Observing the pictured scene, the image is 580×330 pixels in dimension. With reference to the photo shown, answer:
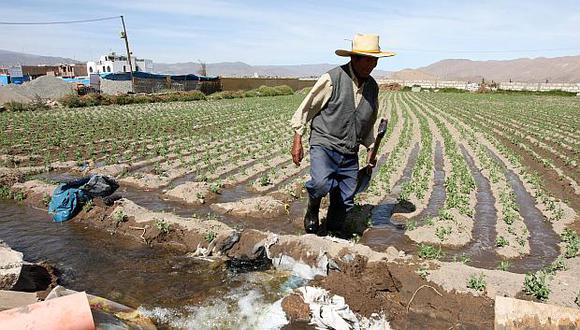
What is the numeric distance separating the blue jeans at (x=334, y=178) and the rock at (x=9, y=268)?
8.38 ft

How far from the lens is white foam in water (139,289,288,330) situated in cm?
316

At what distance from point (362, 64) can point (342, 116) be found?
519 millimetres

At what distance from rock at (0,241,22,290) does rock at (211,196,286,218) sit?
278 cm

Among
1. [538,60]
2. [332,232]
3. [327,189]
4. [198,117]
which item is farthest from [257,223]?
[538,60]

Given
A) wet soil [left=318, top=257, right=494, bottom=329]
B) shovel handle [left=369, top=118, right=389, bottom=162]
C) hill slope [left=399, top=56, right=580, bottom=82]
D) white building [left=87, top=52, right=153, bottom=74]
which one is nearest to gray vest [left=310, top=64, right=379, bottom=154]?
shovel handle [left=369, top=118, right=389, bottom=162]

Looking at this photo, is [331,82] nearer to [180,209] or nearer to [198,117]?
[180,209]

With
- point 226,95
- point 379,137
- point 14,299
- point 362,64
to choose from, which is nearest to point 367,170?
point 379,137

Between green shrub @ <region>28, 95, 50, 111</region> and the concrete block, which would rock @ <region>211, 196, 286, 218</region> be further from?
green shrub @ <region>28, 95, 50, 111</region>

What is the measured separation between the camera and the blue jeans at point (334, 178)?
428 cm

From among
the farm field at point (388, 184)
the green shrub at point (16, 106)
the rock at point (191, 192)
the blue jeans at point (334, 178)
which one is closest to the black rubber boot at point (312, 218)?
the blue jeans at point (334, 178)

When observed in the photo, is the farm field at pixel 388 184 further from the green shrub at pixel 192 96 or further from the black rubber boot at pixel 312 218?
the green shrub at pixel 192 96

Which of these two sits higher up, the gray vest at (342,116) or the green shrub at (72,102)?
the gray vest at (342,116)

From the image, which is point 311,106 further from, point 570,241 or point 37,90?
point 37,90

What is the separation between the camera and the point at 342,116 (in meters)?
4.21
